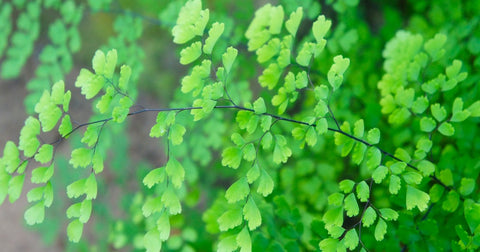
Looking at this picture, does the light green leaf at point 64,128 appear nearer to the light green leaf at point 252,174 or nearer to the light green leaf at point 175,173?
the light green leaf at point 175,173

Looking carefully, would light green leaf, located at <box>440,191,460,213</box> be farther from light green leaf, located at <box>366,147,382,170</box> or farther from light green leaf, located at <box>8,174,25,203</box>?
light green leaf, located at <box>8,174,25,203</box>

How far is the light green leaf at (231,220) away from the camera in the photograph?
756 mm

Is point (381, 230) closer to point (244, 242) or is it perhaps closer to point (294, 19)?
point (244, 242)

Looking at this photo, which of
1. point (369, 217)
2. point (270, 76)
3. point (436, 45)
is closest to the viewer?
point (369, 217)

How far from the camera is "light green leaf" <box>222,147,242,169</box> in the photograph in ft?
2.42

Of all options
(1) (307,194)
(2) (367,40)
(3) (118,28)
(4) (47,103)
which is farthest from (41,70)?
(2) (367,40)

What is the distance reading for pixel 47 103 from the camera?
751 millimetres

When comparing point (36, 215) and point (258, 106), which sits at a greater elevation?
point (258, 106)

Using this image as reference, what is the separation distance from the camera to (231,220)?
0.77 meters

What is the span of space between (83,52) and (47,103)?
6.63 feet

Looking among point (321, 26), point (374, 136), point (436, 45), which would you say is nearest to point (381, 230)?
point (374, 136)

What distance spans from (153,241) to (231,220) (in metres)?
0.15

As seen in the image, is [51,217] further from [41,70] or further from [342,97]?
[342,97]

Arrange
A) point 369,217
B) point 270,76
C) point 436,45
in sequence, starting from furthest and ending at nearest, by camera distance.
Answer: point 436,45 → point 270,76 → point 369,217
